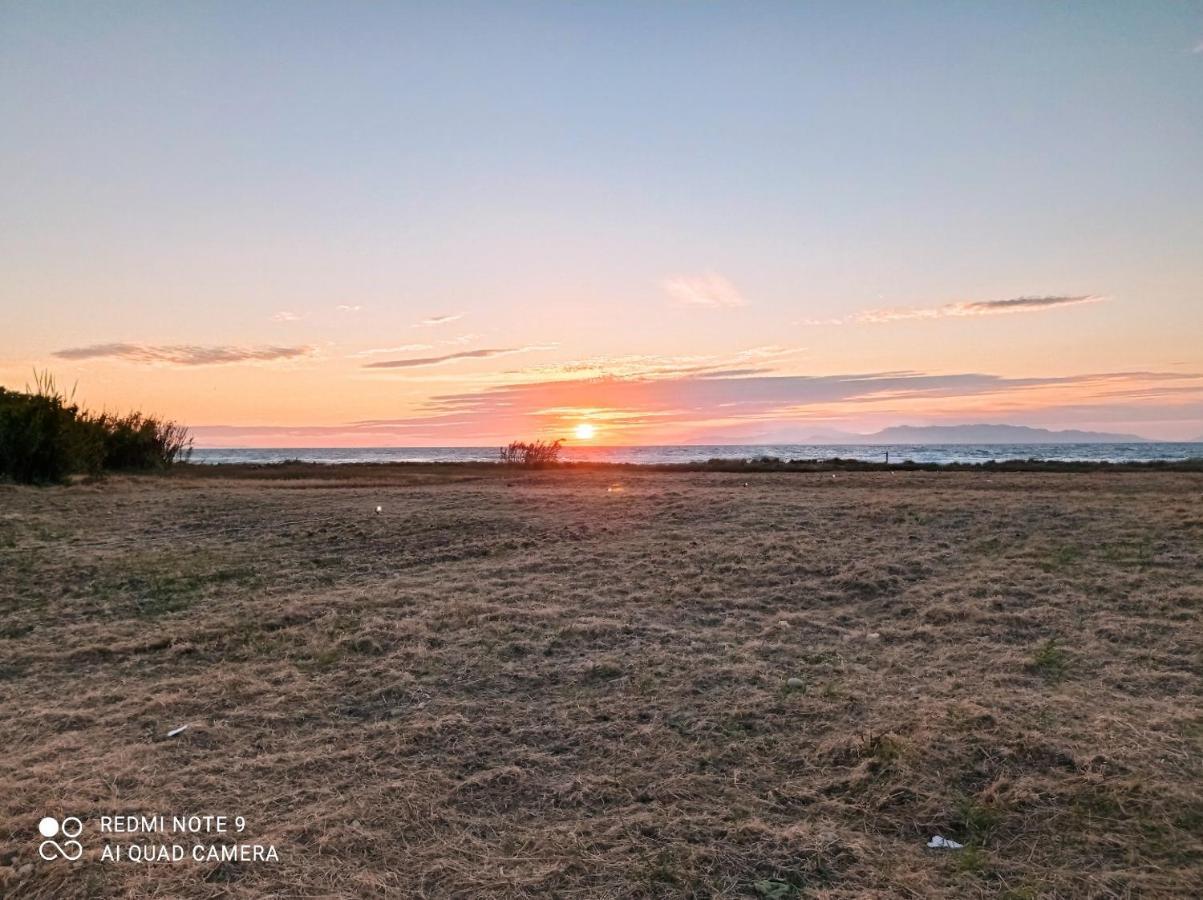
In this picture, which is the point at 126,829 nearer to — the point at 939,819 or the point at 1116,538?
the point at 939,819

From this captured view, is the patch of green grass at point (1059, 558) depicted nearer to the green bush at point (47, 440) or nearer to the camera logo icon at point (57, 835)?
the camera logo icon at point (57, 835)

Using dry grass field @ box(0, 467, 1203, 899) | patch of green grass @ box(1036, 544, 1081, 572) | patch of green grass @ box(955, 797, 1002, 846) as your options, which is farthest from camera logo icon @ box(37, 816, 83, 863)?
patch of green grass @ box(1036, 544, 1081, 572)

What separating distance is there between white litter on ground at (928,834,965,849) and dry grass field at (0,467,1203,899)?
3 cm

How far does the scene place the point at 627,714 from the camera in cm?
484

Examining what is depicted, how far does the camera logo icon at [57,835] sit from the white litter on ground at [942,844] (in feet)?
12.8

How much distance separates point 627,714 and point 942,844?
202cm

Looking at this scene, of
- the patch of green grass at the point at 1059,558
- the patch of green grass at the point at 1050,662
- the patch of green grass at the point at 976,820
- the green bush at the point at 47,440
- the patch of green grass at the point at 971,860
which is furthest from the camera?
the green bush at the point at 47,440

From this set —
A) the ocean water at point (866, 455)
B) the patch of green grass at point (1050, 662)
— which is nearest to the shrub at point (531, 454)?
the ocean water at point (866, 455)

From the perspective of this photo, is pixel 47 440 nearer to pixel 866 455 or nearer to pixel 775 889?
pixel 775 889

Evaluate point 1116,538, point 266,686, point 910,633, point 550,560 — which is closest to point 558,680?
point 266,686

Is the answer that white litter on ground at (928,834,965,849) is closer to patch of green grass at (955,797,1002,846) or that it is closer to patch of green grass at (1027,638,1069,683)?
patch of green grass at (955,797,1002,846)

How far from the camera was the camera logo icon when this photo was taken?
10.8 feet

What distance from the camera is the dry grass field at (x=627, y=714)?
3260mm

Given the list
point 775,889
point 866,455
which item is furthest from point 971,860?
point 866,455
